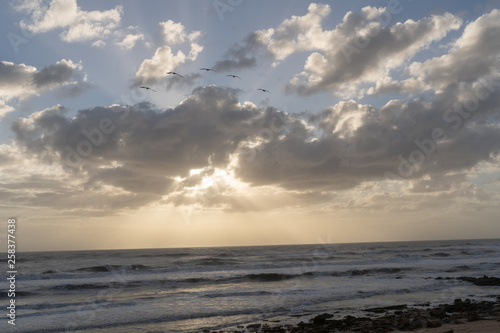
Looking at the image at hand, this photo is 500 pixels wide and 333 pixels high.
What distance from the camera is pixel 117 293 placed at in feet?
96.6

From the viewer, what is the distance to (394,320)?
1697 centimetres

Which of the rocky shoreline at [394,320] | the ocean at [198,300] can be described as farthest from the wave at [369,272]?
the rocky shoreline at [394,320]

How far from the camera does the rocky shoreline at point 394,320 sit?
1567 centimetres

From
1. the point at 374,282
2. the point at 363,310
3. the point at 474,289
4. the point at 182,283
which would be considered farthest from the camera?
the point at 182,283

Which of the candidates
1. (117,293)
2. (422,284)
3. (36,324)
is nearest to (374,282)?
(422,284)

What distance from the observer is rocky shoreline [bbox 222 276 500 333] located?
1567 centimetres

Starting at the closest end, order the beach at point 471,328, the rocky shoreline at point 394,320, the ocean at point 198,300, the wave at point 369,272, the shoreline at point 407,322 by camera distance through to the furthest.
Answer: the beach at point 471,328
the shoreline at point 407,322
the rocky shoreline at point 394,320
the ocean at point 198,300
the wave at point 369,272

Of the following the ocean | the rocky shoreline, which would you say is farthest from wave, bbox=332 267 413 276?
the rocky shoreline

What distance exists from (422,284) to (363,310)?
1347 cm

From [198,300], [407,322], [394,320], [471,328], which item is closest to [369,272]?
[198,300]

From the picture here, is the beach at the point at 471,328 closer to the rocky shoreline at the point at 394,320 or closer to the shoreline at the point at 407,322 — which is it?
the shoreline at the point at 407,322

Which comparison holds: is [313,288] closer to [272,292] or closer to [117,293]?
[272,292]

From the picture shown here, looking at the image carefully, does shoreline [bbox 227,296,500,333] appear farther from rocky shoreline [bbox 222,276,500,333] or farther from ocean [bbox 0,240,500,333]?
ocean [bbox 0,240,500,333]

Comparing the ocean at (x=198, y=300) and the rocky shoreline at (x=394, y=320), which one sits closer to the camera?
the rocky shoreline at (x=394, y=320)
